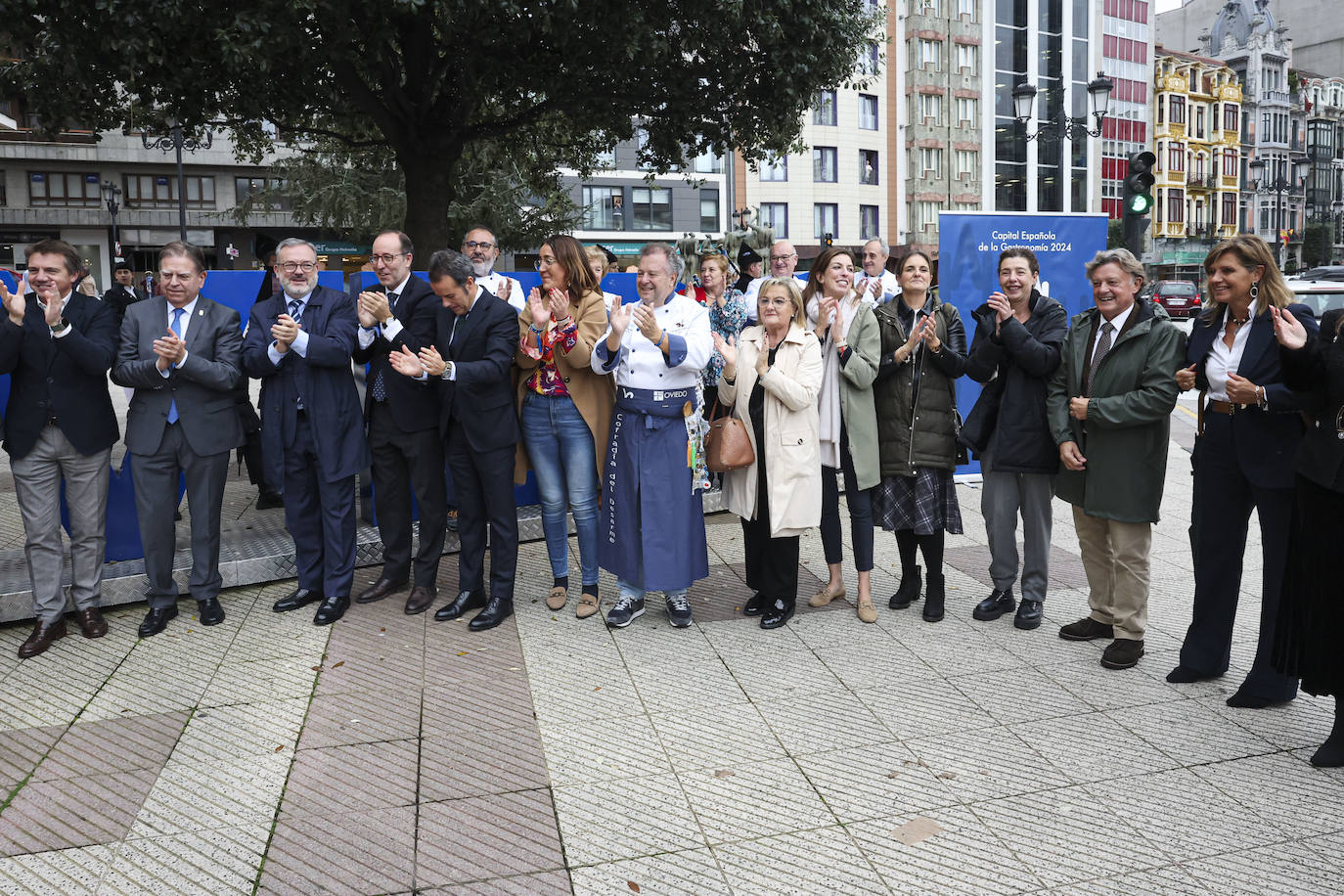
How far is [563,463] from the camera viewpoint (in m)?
6.12

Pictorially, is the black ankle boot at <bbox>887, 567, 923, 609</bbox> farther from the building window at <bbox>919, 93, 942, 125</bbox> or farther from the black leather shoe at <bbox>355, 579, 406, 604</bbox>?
the building window at <bbox>919, 93, 942, 125</bbox>

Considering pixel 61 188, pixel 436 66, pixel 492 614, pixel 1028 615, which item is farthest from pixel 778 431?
pixel 61 188

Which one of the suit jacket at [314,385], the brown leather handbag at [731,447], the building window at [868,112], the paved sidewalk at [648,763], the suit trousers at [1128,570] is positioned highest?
the building window at [868,112]

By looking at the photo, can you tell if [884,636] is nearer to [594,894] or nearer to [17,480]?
[594,894]

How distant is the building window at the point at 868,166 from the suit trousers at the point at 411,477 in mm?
54197

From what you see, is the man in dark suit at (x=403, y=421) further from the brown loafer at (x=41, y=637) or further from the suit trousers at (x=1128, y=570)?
the suit trousers at (x=1128, y=570)

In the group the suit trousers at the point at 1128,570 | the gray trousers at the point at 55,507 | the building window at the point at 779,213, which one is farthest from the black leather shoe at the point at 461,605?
the building window at the point at 779,213

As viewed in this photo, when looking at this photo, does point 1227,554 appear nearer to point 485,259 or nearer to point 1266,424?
point 1266,424

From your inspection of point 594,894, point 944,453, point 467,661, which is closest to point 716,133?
point 944,453

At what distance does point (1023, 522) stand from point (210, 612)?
4693 mm

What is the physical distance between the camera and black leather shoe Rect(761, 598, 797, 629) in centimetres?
591

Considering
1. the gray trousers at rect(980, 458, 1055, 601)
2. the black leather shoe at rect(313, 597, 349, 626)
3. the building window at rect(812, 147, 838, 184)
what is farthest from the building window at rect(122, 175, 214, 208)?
the gray trousers at rect(980, 458, 1055, 601)

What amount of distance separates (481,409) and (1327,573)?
13.6 ft

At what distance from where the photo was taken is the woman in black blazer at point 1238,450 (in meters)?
4.56
